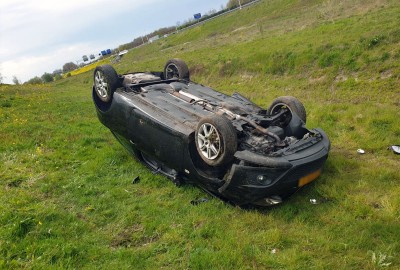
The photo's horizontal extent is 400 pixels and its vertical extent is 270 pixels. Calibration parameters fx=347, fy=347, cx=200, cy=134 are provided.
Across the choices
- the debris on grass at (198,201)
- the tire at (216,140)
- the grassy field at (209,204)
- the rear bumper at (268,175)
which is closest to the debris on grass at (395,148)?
the grassy field at (209,204)

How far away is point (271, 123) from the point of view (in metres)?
5.47

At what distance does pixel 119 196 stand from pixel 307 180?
286 cm

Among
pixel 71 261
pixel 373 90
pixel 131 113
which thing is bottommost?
pixel 373 90

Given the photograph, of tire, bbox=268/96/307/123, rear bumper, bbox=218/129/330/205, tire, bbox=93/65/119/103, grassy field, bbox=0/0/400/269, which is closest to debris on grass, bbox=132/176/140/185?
grassy field, bbox=0/0/400/269

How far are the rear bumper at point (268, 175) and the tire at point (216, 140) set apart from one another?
16cm

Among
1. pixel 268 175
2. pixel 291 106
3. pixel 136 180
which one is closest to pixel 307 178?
pixel 268 175

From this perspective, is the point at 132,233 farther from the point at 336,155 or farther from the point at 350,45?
the point at 350,45

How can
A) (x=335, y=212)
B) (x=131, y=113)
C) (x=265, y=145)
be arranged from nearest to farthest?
(x=335, y=212) < (x=265, y=145) < (x=131, y=113)

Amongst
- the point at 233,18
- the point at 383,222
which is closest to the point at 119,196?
the point at 383,222

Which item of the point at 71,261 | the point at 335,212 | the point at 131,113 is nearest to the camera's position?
the point at 71,261

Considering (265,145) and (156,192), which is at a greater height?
(265,145)

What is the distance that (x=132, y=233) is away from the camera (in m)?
4.52

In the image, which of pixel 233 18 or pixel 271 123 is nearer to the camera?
pixel 271 123

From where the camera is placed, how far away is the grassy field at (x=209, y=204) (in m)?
3.85
